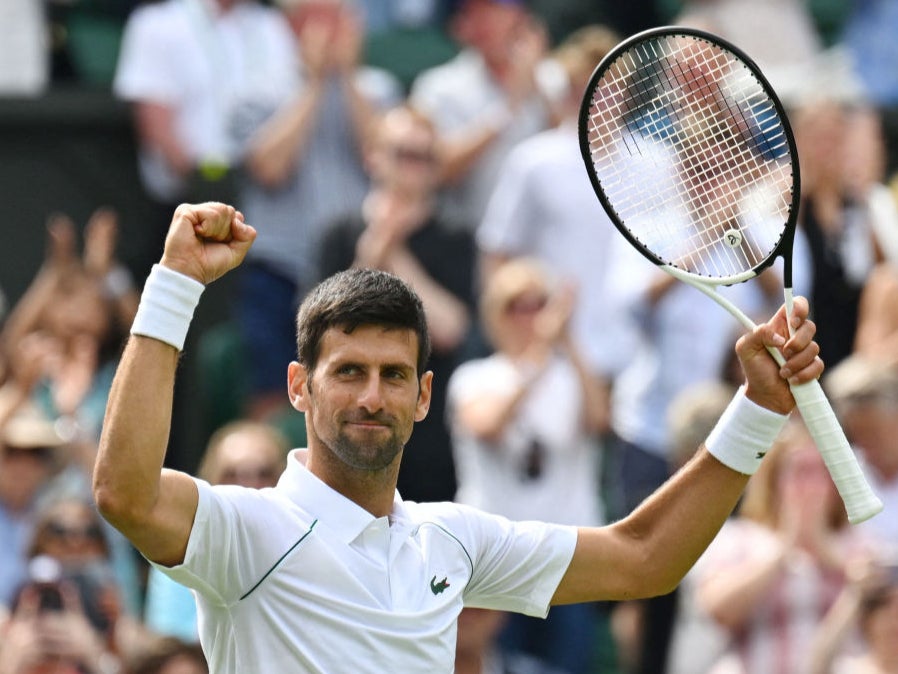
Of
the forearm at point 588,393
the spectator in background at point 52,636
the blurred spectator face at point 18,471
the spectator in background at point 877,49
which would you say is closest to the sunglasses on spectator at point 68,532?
the spectator in background at point 52,636

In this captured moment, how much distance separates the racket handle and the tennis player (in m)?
0.05

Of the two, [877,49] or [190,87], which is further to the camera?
[877,49]

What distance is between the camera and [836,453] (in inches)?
165

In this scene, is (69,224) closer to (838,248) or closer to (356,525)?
(838,248)

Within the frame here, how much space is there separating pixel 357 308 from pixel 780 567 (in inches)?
134

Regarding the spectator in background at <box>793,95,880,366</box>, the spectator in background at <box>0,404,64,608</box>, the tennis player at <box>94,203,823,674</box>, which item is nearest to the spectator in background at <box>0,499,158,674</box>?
the spectator in background at <box>0,404,64,608</box>

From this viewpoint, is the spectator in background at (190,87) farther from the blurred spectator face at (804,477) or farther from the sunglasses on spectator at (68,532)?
the blurred spectator face at (804,477)

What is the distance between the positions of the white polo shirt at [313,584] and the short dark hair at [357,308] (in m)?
0.26

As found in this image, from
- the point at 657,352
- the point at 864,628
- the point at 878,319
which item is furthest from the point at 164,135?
the point at 864,628

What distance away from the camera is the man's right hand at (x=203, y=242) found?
Result: 12.1 feet

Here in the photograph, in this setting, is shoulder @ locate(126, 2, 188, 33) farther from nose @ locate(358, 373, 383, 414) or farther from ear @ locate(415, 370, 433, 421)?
nose @ locate(358, 373, 383, 414)

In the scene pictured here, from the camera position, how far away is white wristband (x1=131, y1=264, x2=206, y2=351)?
358 cm

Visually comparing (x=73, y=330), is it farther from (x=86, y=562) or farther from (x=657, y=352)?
(x=657, y=352)

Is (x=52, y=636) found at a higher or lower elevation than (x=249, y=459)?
lower
